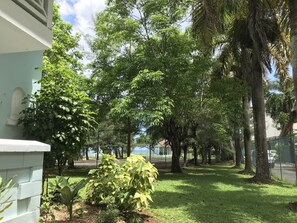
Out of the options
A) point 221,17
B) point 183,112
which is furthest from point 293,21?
point 183,112

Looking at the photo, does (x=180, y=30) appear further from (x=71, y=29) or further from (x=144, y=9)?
(x=71, y=29)

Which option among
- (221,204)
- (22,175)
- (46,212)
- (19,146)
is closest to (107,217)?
(46,212)

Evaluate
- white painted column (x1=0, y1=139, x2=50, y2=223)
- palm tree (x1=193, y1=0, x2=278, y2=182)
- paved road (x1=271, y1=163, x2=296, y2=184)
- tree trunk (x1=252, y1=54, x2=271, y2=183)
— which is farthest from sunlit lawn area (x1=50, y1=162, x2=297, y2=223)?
white painted column (x1=0, y1=139, x2=50, y2=223)

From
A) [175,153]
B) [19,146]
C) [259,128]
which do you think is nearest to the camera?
[19,146]

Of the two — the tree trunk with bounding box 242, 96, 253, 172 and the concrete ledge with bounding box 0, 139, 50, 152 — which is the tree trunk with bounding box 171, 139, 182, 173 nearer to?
the tree trunk with bounding box 242, 96, 253, 172

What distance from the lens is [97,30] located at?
781 inches

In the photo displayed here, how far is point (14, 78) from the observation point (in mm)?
7816

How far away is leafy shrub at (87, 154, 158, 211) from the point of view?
725 centimetres

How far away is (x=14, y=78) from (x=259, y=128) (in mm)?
12217

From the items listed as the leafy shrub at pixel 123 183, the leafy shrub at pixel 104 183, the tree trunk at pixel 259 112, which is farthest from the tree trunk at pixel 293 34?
the leafy shrub at pixel 104 183

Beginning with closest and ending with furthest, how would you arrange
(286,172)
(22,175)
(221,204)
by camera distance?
(22,175)
(221,204)
(286,172)

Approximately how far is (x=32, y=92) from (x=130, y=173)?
305cm

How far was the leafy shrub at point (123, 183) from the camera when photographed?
725 centimetres

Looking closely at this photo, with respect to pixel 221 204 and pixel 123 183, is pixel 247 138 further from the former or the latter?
pixel 123 183
